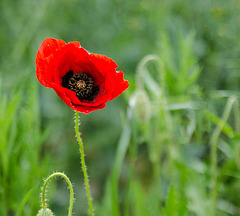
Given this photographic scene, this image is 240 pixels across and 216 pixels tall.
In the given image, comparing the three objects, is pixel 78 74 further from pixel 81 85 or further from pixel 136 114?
pixel 136 114

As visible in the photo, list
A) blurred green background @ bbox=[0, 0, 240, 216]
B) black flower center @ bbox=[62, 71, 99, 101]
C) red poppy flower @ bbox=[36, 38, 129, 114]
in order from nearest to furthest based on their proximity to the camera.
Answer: red poppy flower @ bbox=[36, 38, 129, 114] → black flower center @ bbox=[62, 71, 99, 101] → blurred green background @ bbox=[0, 0, 240, 216]

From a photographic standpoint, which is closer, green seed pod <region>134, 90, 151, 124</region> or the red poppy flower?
the red poppy flower

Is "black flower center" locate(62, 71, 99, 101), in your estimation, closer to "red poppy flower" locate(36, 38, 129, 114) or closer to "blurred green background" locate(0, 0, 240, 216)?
"red poppy flower" locate(36, 38, 129, 114)

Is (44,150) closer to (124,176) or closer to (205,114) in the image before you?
(124,176)

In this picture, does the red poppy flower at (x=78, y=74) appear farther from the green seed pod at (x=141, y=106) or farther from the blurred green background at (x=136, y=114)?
the green seed pod at (x=141, y=106)

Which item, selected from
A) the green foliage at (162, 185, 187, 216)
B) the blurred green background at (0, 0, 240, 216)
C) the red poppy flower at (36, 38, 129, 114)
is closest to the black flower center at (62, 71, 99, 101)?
the red poppy flower at (36, 38, 129, 114)

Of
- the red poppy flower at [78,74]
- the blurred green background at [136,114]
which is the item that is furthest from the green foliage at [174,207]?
the red poppy flower at [78,74]

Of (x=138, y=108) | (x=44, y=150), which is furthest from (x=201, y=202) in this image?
(x=44, y=150)

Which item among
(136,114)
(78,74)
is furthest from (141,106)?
(78,74)

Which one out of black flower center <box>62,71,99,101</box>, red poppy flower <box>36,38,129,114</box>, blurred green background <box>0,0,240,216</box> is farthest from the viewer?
blurred green background <box>0,0,240,216</box>
